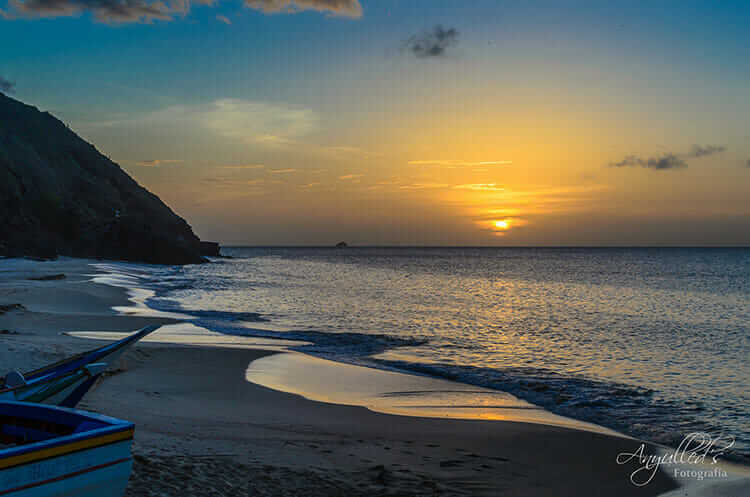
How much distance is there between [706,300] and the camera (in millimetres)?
36594

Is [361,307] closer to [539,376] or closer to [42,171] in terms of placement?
[539,376]

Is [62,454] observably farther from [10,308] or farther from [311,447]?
[10,308]

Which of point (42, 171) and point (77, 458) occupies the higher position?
point (42, 171)

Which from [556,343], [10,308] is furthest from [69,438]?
[10,308]

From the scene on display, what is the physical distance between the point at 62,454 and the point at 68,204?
77.9m

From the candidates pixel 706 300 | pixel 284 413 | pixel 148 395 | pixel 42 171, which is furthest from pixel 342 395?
pixel 42 171

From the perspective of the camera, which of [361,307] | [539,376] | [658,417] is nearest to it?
[658,417]

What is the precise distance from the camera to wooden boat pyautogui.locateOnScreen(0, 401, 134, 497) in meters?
3.68

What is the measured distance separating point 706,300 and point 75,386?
3994 cm

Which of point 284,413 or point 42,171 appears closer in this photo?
point 284,413

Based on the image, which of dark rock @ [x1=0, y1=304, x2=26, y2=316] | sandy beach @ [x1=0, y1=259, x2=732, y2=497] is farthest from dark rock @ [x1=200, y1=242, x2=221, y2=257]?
sandy beach @ [x1=0, y1=259, x2=732, y2=497]

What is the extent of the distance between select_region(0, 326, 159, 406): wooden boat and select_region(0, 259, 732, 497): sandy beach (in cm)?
99

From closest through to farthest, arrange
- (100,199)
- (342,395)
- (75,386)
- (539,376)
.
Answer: (75,386) < (342,395) < (539,376) < (100,199)

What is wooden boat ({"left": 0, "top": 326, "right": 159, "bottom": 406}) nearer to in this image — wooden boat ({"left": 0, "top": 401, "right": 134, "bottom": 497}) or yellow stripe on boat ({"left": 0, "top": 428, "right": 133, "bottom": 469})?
wooden boat ({"left": 0, "top": 401, "right": 134, "bottom": 497})
